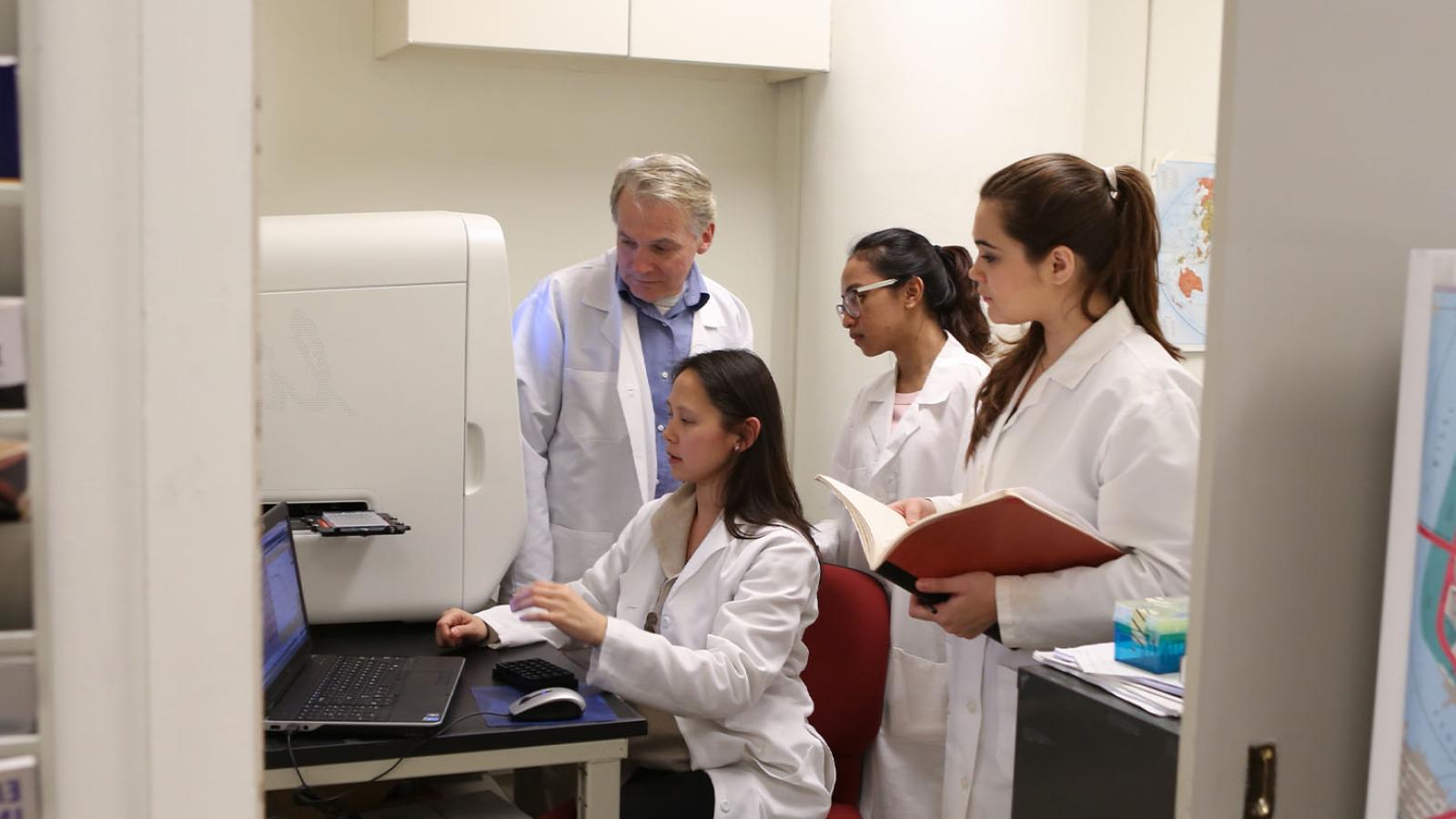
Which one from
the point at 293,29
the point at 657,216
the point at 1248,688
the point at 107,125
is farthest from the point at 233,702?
the point at 293,29

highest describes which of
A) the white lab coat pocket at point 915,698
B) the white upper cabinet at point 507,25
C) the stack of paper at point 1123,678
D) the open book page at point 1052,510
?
the white upper cabinet at point 507,25

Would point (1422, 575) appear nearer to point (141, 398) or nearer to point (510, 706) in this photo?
point (141, 398)

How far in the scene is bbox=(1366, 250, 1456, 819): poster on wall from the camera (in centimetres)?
72

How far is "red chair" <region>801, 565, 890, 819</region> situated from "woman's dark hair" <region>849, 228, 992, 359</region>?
0.78 metres

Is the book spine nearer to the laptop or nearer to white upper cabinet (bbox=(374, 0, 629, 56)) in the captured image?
the laptop

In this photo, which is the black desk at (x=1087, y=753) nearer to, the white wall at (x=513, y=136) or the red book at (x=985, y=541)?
the red book at (x=985, y=541)

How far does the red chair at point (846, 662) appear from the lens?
6.78 ft

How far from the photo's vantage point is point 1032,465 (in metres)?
1.77

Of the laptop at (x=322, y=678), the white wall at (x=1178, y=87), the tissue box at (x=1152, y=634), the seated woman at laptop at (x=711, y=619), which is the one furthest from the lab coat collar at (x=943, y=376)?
the tissue box at (x=1152, y=634)

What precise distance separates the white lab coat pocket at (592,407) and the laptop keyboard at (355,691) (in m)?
0.84

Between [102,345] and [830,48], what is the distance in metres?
2.79

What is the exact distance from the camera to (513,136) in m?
3.20

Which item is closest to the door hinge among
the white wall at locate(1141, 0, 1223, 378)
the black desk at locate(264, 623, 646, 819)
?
the black desk at locate(264, 623, 646, 819)

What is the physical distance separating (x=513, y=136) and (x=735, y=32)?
60 centimetres
